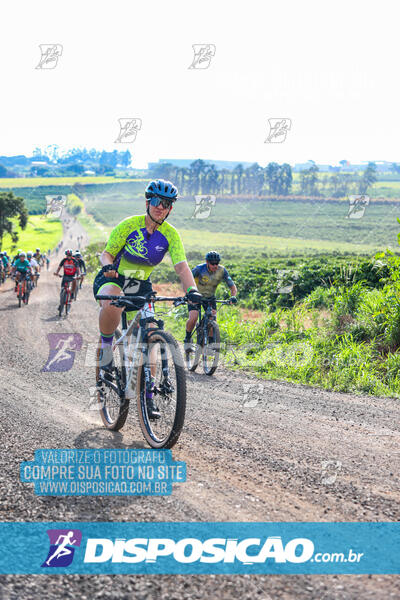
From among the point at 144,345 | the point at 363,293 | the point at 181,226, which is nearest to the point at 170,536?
the point at 144,345

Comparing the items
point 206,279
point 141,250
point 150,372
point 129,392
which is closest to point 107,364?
point 129,392

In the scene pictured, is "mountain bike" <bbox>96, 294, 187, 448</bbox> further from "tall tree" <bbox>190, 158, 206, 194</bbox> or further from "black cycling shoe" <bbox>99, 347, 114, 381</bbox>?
"tall tree" <bbox>190, 158, 206, 194</bbox>

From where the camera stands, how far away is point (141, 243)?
5.34 m

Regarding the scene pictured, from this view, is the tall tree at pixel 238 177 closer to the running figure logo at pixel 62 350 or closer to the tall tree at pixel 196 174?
the tall tree at pixel 196 174

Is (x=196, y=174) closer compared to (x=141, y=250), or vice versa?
(x=141, y=250)

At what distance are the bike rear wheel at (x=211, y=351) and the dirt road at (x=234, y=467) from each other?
0.81m

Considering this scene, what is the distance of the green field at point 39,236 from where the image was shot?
9900 cm

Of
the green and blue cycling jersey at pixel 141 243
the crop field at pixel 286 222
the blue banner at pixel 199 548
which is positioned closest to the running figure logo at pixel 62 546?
the blue banner at pixel 199 548

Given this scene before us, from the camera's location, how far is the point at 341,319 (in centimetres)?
1095

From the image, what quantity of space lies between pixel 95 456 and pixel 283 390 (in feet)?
13.8

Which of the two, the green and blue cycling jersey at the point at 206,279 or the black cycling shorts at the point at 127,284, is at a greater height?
the black cycling shorts at the point at 127,284

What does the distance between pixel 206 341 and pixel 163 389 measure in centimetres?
529

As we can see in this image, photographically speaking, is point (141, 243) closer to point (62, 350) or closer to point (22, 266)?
point (62, 350)

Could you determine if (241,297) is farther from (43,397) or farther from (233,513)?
(233,513)
